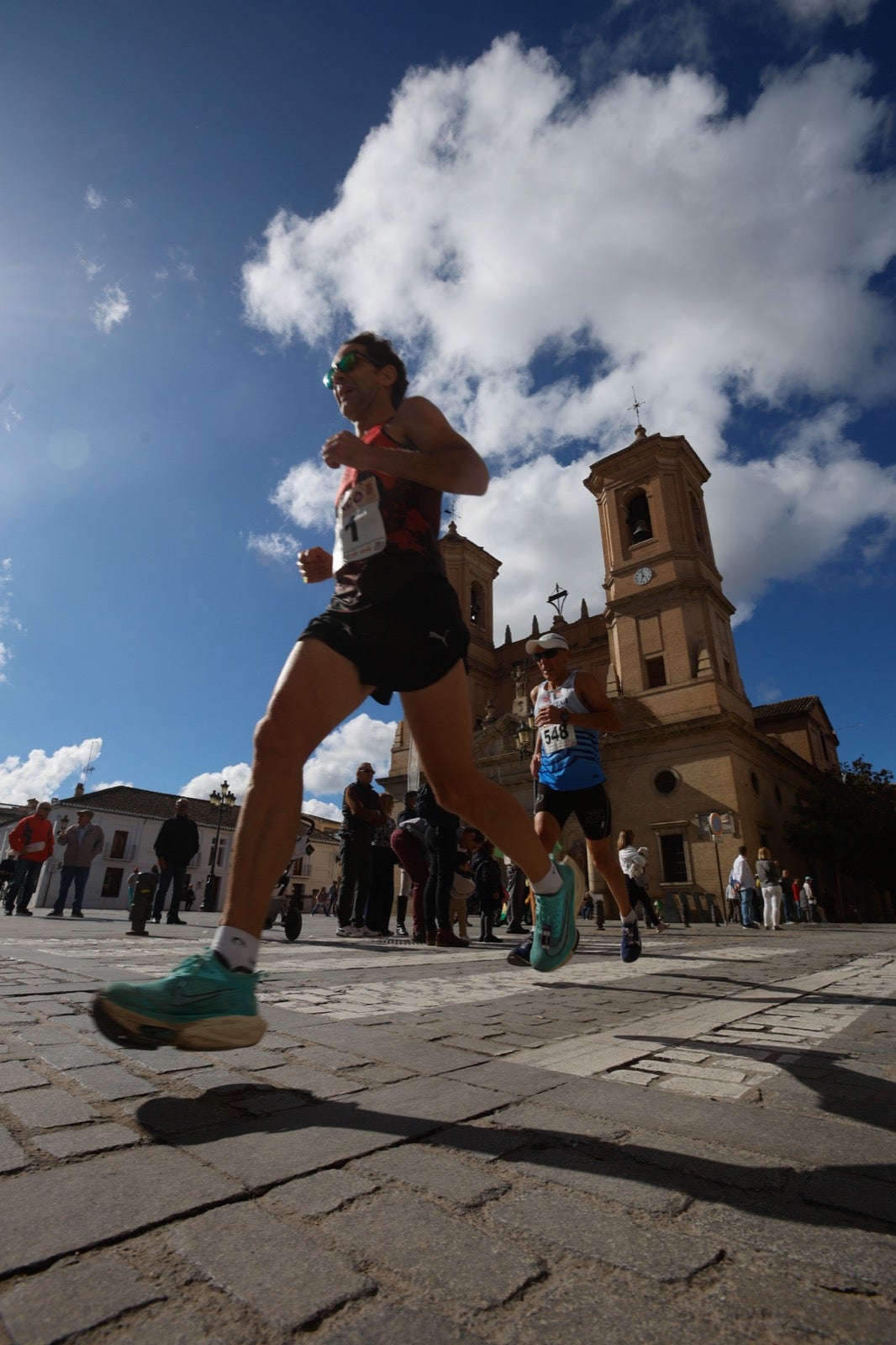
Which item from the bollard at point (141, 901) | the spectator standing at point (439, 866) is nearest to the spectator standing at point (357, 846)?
the spectator standing at point (439, 866)

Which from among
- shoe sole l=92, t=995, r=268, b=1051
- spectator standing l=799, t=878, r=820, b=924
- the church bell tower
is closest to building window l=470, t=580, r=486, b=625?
the church bell tower

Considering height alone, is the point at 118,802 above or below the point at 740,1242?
above

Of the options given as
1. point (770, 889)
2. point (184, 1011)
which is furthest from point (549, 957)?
point (770, 889)

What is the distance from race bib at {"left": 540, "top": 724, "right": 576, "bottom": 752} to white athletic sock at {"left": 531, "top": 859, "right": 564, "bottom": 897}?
1.80 meters

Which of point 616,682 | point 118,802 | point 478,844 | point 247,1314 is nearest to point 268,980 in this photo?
point 247,1314

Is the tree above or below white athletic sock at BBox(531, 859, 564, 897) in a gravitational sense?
above

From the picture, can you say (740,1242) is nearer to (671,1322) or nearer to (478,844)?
(671,1322)

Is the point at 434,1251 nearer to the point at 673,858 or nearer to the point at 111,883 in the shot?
the point at 673,858

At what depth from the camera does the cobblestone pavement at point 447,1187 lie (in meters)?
0.85

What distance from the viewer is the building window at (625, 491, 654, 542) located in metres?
33.8

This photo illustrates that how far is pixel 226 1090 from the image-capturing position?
1760 millimetres

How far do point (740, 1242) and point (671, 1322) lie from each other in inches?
10.5

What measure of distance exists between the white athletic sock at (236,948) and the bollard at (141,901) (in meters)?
6.44

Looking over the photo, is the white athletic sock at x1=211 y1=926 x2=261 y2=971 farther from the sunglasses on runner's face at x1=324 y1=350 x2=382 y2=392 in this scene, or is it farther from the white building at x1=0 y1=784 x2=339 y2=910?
the white building at x1=0 y1=784 x2=339 y2=910
